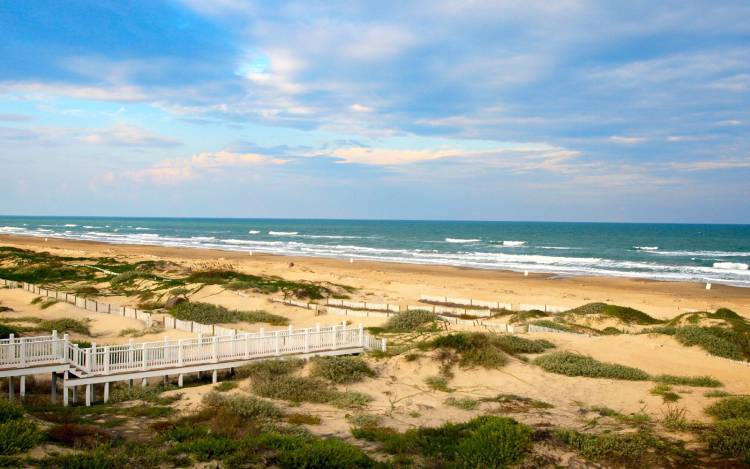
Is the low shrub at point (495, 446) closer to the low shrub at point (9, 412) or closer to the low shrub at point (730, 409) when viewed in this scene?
the low shrub at point (730, 409)

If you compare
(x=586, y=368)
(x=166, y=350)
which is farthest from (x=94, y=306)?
(x=586, y=368)

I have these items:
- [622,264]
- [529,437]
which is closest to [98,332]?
[529,437]

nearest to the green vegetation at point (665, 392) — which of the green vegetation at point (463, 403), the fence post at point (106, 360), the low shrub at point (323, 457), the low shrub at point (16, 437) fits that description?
the green vegetation at point (463, 403)

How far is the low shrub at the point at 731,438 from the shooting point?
1005 cm

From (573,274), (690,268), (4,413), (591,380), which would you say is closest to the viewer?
(4,413)

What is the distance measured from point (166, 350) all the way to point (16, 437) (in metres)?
6.67

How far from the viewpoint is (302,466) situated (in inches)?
363

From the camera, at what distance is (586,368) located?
17.0 meters

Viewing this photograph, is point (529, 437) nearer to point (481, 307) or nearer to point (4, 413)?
point (4, 413)

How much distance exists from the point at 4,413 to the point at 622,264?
72.3m

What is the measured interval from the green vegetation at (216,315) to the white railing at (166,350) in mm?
9044

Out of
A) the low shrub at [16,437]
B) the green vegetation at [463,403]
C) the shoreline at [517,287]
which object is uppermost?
the low shrub at [16,437]

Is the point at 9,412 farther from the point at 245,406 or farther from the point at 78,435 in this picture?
the point at 245,406

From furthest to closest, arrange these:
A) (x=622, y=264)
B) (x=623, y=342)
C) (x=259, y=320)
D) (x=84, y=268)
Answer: (x=622, y=264) < (x=84, y=268) < (x=259, y=320) < (x=623, y=342)
